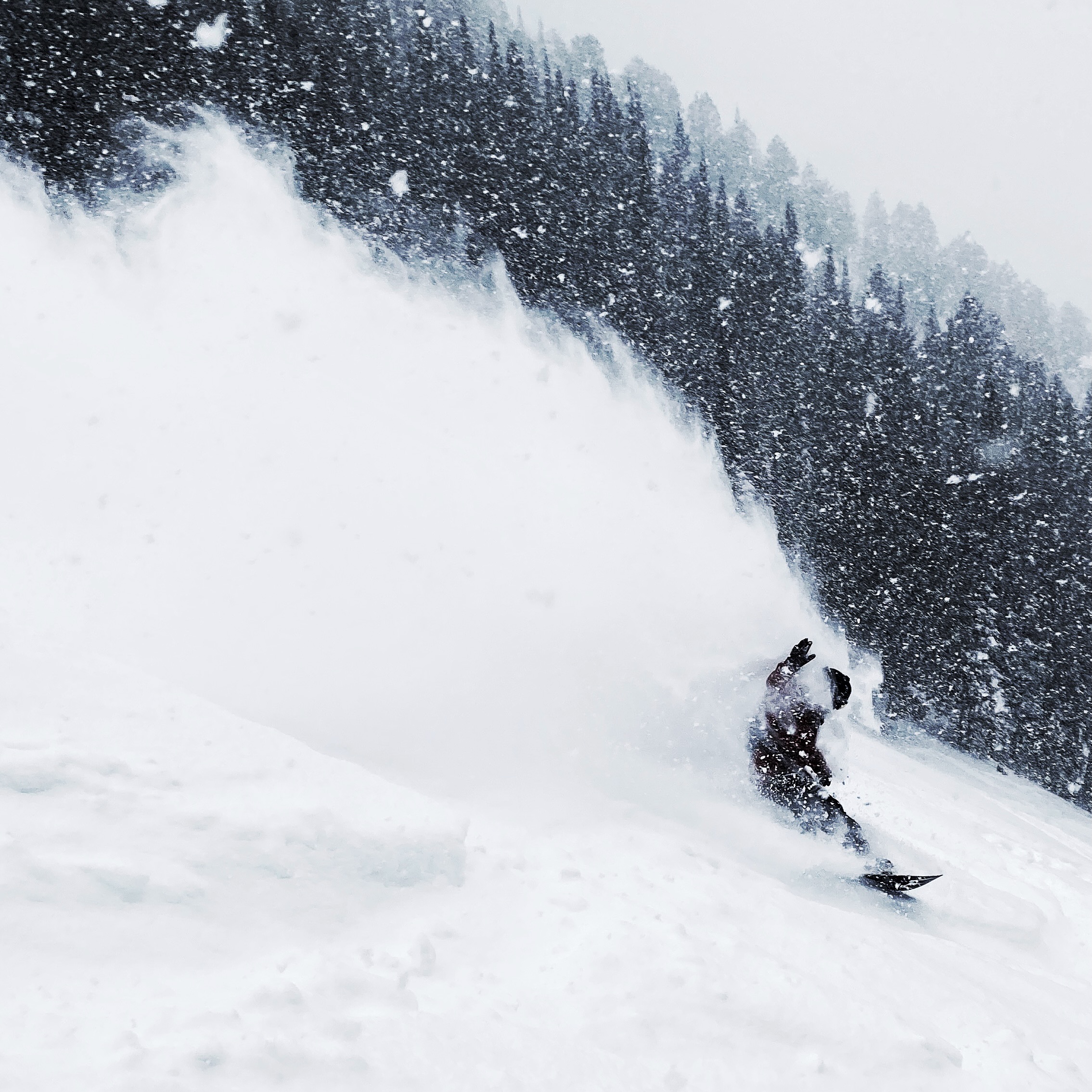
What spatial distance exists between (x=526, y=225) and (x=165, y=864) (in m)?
14.3

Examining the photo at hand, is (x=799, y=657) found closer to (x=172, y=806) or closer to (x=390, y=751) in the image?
(x=390, y=751)

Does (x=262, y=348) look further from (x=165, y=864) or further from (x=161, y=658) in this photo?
(x=165, y=864)

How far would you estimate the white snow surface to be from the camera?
261 centimetres

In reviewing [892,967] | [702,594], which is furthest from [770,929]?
[702,594]

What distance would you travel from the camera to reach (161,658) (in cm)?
470

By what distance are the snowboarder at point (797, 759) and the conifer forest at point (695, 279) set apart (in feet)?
27.7

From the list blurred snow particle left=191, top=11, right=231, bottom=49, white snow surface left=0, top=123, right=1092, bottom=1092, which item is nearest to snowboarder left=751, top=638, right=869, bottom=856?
white snow surface left=0, top=123, right=1092, bottom=1092

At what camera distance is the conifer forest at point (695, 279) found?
10.7 m

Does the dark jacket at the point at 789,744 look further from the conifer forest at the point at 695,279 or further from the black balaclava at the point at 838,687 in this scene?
the conifer forest at the point at 695,279

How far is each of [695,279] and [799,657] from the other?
47.0 feet

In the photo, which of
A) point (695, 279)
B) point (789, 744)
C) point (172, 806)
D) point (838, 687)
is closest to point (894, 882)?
point (789, 744)

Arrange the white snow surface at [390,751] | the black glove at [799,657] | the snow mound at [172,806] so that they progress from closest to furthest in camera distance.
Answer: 1. the white snow surface at [390,751]
2. the snow mound at [172,806]
3. the black glove at [799,657]

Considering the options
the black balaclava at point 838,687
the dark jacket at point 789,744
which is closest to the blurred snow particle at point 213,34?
the dark jacket at point 789,744

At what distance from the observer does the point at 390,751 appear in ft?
15.5
